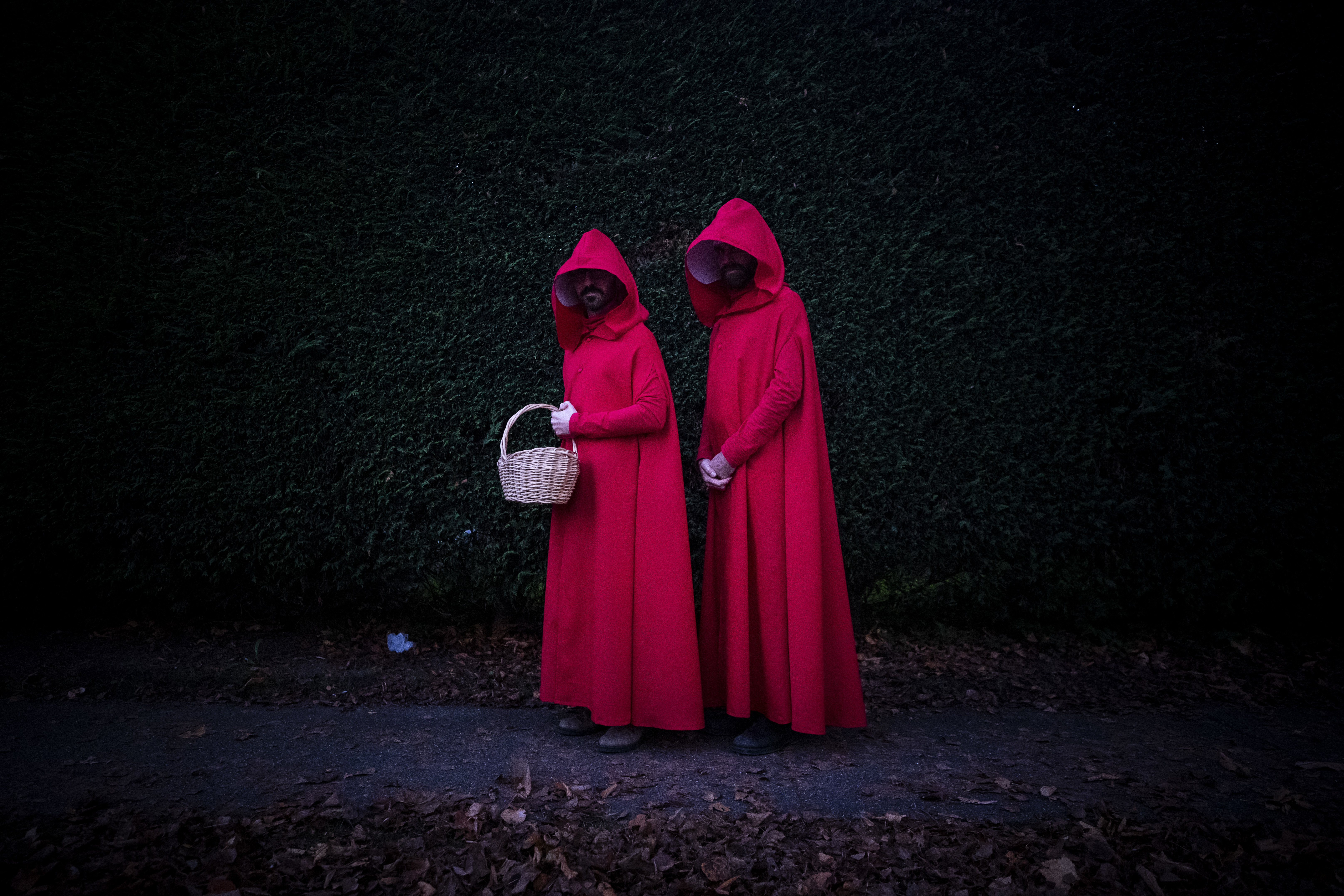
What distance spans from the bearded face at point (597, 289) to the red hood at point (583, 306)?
0.02 m

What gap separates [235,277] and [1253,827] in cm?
548

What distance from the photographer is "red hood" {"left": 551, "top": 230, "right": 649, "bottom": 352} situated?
290 cm

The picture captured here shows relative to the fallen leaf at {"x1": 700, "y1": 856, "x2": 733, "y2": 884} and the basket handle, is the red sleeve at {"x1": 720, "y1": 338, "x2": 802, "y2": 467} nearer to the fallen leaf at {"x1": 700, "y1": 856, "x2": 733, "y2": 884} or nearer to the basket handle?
the basket handle

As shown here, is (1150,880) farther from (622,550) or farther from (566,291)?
(566,291)

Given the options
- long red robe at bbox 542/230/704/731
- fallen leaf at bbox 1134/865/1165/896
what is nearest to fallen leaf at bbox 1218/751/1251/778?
fallen leaf at bbox 1134/865/1165/896

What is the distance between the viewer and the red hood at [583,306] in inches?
114

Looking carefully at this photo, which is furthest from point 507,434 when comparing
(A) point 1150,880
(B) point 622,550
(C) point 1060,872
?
(A) point 1150,880

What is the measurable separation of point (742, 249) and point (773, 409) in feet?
2.21

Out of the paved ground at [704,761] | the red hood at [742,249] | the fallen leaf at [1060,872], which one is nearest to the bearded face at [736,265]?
the red hood at [742,249]

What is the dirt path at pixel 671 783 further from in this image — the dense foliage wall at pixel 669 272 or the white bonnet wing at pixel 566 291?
the white bonnet wing at pixel 566 291

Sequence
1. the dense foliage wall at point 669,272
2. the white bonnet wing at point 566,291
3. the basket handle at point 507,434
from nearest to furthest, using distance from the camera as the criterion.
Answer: the basket handle at point 507,434
the white bonnet wing at point 566,291
the dense foliage wall at point 669,272

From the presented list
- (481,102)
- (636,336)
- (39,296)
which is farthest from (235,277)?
(636,336)

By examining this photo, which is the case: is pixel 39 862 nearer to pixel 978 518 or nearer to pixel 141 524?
pixel 141 524

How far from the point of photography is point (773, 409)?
8.89ft
